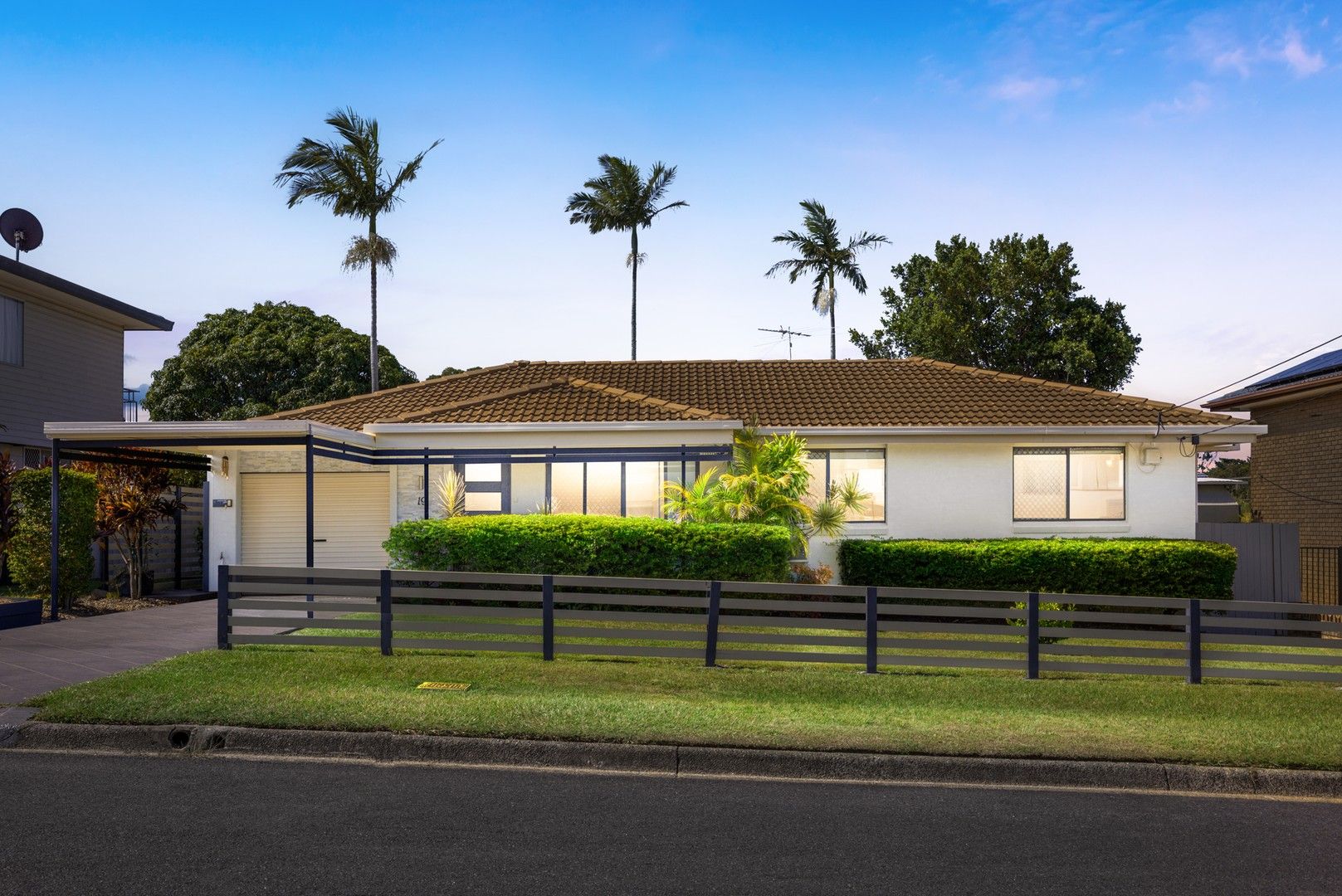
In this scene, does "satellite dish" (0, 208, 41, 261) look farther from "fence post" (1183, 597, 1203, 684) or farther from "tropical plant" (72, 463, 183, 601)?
"fence post" (1183, 597, 1203, 684)

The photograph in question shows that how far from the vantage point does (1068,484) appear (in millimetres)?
19797

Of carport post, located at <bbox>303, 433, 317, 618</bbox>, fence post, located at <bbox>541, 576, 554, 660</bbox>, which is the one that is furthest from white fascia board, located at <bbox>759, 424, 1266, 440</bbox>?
fence post, located at <bbox>541, 576, 554, 660</bbox>

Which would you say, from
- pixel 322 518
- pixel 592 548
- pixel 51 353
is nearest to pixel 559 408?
pixel 592 548

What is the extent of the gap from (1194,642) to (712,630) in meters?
5.32

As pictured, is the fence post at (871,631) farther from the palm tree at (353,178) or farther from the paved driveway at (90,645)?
the palm tree at (353,178)

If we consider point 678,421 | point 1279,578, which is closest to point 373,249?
point 678,421

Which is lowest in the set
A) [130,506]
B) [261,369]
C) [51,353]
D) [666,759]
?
[666,759]

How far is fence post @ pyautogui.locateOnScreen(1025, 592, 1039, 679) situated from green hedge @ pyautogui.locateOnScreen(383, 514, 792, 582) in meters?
4.77

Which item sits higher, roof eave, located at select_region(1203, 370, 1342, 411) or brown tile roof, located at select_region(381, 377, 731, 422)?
roof eave, located at select_region(1203, 370, 1342, 411)

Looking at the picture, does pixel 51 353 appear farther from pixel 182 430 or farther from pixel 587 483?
pixel 587 483

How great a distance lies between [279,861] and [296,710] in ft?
10.6

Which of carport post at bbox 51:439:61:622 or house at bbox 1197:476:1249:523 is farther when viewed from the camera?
house at bbox 1197:476:1249:523

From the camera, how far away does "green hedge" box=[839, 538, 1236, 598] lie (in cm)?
1775

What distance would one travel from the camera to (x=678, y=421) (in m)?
18.2
